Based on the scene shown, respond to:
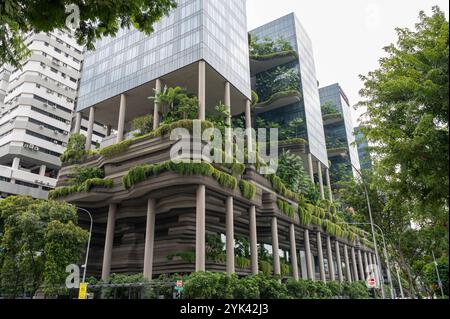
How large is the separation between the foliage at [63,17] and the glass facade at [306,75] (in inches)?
2146

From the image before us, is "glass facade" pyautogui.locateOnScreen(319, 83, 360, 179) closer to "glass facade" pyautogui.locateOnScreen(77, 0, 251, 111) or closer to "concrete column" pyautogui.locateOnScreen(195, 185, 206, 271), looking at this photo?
"glass facade" pyautogui.locateOnScreen(77, 0, 251, 111)

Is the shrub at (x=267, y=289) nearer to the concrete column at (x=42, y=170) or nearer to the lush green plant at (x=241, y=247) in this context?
the lush green plant at (x=241, y=247)

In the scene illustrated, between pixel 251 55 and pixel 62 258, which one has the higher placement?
pixel 251 55

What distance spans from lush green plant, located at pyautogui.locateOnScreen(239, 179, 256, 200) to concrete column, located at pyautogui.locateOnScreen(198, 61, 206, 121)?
26.5ft

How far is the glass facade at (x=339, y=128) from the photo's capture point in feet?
282

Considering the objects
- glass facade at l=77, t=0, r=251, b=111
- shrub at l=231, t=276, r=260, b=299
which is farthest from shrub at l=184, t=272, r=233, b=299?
glass facade at l=77, t=0, r=251, b=111

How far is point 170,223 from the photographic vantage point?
37.3m

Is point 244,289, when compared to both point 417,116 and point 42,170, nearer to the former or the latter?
point 417,116

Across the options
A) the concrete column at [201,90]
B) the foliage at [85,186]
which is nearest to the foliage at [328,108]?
the concrete column at [201,90]

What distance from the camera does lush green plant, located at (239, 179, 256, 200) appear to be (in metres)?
33.7

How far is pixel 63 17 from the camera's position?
7.57 meters

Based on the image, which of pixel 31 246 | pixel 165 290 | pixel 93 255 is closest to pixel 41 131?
pixel 93 255
